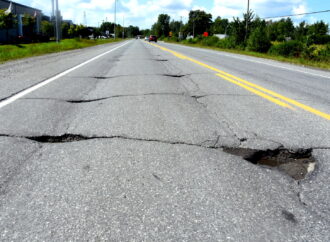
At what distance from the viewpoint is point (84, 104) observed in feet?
16.7

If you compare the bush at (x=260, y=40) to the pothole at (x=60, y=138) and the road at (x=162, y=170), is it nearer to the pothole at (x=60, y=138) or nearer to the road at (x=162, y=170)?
the road at (x=162, y=170)

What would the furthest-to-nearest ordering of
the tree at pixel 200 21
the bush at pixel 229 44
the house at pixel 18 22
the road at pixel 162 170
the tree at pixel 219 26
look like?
the tree at pixel 219 26
the tree at pixel 200 21
the house at pixel 18 22
the bush at pixel 229 44
the road at pixel 162 170

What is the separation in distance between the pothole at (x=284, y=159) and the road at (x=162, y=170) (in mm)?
10

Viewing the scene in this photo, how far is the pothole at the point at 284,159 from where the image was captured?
278cm

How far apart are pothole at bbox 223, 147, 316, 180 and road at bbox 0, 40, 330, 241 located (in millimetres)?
10

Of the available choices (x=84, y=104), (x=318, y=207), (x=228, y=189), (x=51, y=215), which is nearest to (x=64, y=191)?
(x=51, y=215)

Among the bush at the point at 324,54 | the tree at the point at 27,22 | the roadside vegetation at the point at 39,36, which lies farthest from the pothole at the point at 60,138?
the tree at the point at 27,22

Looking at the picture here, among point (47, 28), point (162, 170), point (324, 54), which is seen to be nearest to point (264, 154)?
point (162, 170)

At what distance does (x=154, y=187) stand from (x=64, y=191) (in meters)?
0.65

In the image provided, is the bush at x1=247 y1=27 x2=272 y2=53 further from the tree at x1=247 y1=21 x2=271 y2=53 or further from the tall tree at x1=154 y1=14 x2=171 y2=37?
the tall tree at x1=154 y1=14 x2=171 y2=37

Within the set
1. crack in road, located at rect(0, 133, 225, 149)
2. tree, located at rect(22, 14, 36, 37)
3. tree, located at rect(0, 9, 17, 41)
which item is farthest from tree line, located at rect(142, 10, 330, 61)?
tree, located at rect(22, 14, 36, 37)

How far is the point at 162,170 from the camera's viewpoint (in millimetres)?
2629

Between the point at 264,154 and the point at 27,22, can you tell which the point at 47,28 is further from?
the point at 264,154

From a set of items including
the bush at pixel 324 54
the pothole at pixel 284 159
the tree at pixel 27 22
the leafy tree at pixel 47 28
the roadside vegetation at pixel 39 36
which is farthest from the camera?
the leafy tree at pixel 47 28
